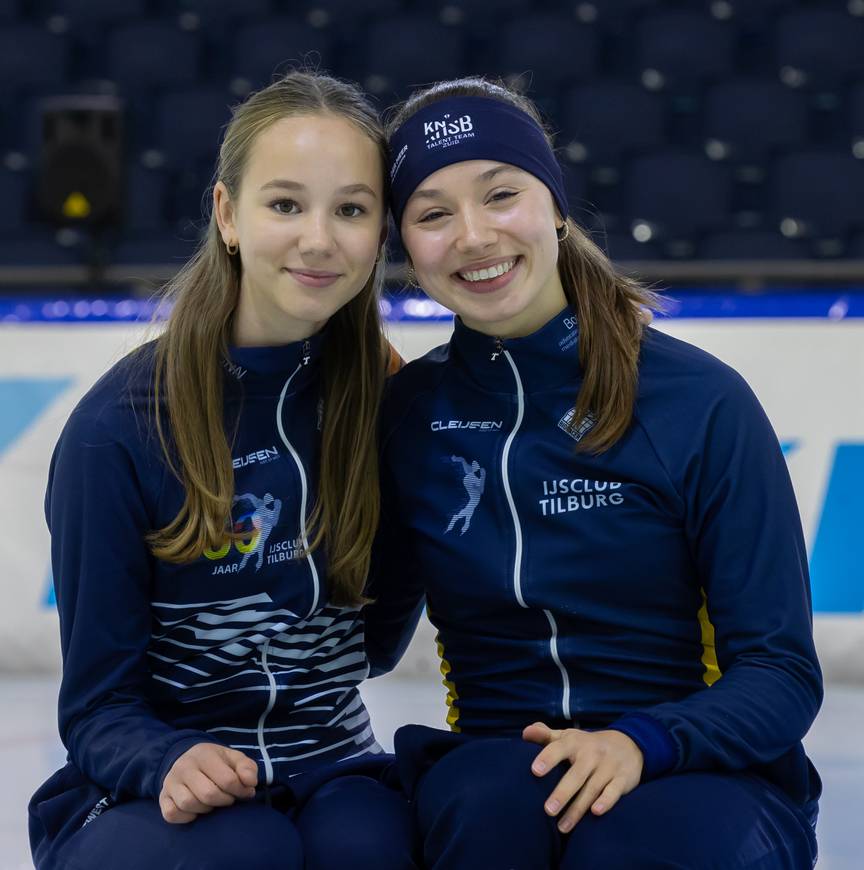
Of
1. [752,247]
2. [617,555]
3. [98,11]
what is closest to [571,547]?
[617,555]

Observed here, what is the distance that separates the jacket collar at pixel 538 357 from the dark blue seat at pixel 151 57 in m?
4.46

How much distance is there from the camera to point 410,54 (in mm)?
5465

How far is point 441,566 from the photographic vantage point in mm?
1583

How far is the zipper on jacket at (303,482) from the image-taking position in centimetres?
161

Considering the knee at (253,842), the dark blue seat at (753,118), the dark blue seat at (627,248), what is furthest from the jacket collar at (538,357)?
the dark blue seat at (753,118)

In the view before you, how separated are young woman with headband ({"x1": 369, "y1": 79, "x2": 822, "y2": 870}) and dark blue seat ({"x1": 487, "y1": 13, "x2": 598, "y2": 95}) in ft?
12.7

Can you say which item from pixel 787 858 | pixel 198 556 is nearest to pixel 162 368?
pixel 198 556

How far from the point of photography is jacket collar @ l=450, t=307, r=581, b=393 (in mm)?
1592

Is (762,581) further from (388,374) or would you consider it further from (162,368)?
(162,368)

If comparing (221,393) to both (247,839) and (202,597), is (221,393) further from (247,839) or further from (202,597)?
(247,839)

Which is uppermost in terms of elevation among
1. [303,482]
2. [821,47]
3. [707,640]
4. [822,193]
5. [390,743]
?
[821,47]

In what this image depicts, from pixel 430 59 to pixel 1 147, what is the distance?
74.8 inches

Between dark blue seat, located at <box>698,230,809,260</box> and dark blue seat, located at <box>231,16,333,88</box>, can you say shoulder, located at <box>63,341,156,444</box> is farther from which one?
dark blue seat, located at <box>231,16,333,88</box>

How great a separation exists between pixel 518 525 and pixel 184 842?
0.51 meters
